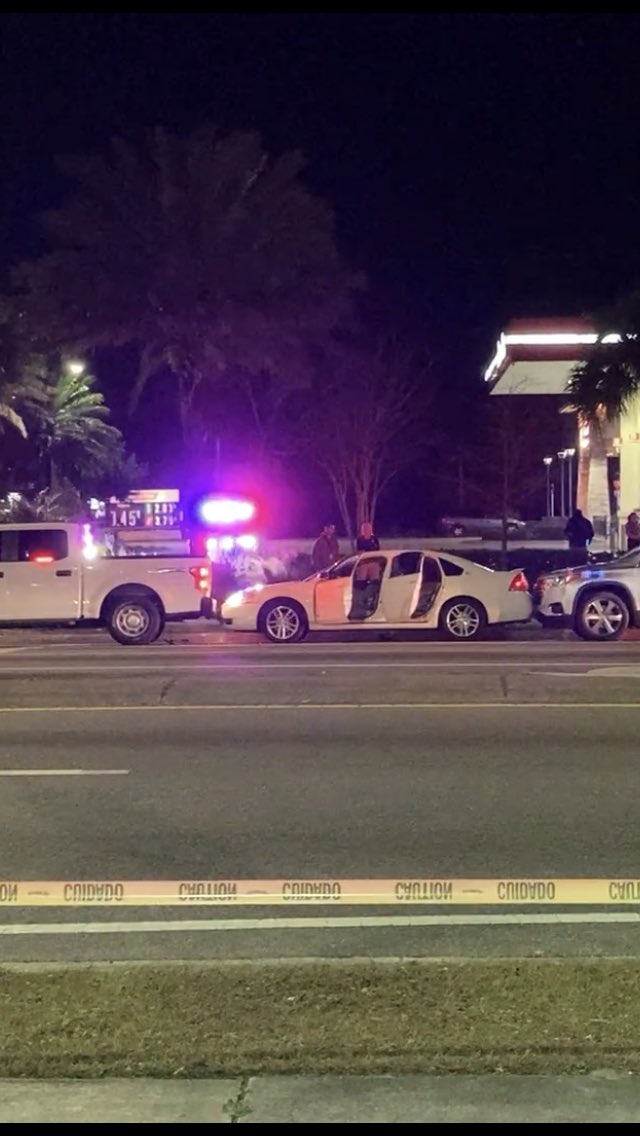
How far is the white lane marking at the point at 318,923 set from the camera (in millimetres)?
6406

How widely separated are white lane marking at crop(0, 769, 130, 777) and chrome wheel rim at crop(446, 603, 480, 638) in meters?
9.64

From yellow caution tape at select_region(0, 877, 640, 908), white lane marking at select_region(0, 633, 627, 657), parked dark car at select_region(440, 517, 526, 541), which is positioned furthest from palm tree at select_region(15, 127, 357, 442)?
yellow caution tape at select_region(0, 877, 640, 908)

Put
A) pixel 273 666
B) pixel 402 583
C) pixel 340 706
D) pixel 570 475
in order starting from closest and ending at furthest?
pixel 340 706 → pixel 273 666 → pixel 402 583 → pixel 570 475

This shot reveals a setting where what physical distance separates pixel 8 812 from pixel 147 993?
3.59 metres

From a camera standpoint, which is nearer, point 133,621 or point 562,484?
point 133,621

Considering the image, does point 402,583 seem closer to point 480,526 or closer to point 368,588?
point 368,588

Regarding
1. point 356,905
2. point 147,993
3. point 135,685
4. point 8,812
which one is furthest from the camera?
point 135,685

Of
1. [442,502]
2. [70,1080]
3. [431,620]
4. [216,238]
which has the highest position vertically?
[216,238]

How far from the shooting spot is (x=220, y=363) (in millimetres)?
37094

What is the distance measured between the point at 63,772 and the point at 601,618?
35.9 feet

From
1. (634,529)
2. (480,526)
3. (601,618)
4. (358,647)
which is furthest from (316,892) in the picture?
(480,526)

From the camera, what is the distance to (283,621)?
1886 centimetres

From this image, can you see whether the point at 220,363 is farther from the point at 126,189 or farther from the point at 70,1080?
the point at 70,1080

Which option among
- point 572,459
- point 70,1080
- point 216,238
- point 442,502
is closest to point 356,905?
point 70,1080
